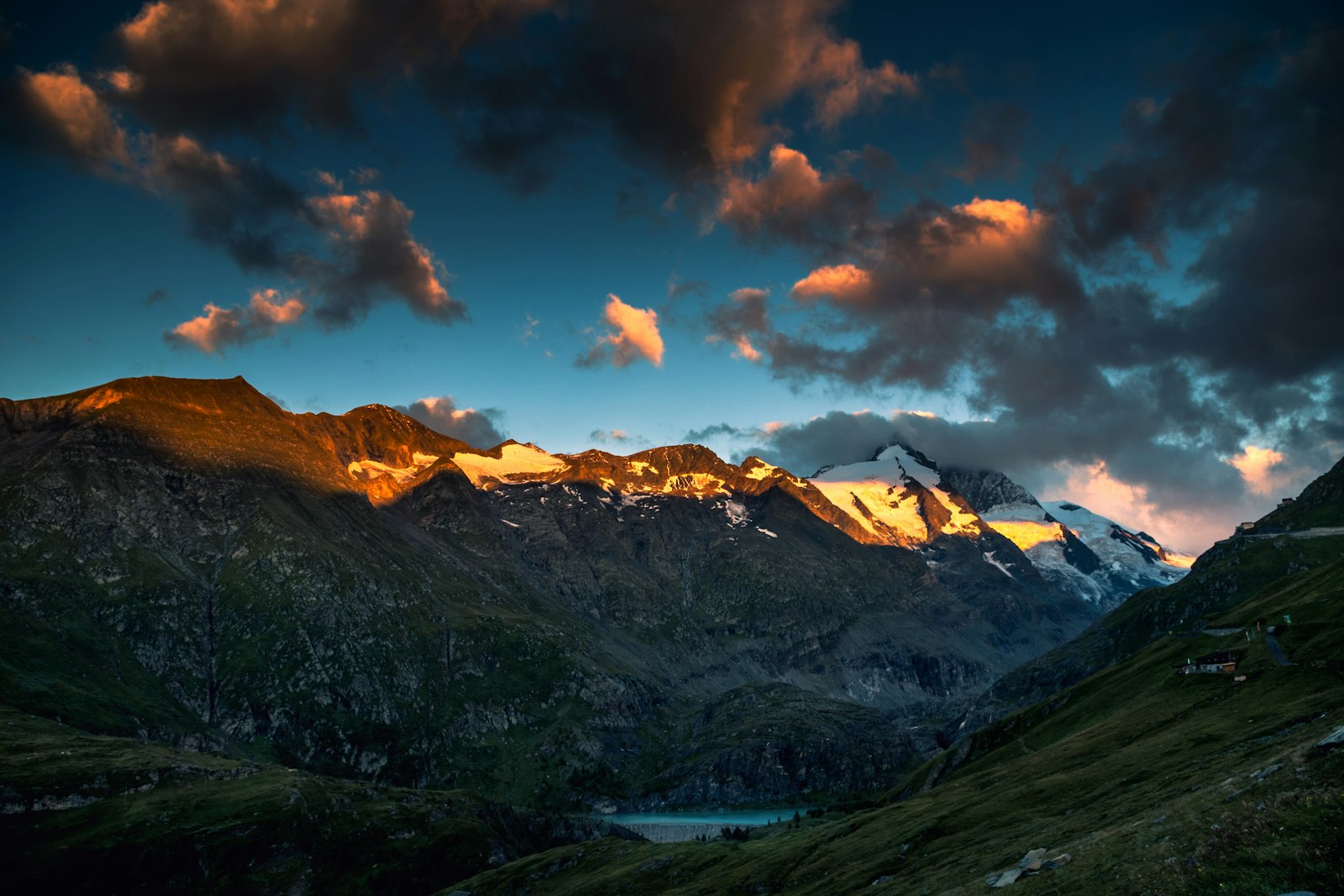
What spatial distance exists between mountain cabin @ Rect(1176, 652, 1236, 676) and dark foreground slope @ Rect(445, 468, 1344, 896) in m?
1.91

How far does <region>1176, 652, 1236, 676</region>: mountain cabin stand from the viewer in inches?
5202

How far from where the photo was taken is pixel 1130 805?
69812 mm

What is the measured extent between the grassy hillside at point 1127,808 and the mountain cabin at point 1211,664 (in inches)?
82.3

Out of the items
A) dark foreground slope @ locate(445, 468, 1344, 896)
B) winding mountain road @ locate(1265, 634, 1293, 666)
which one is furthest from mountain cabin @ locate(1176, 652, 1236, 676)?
winding mountain road @ locate(1265, 634, 1293, 666)

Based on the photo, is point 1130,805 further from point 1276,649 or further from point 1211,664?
point 1276,649

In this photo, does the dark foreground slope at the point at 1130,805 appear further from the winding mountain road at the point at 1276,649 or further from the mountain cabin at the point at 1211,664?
the mountain cabin at the point at 1211,664

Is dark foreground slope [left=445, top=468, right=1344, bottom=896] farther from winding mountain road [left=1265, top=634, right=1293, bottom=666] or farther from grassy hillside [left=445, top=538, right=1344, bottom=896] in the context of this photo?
winding mountain road [left=1265, top=634, right=1293, bottom=666]

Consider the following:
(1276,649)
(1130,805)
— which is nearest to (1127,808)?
(1130,805)

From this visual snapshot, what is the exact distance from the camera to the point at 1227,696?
116250 millimetres

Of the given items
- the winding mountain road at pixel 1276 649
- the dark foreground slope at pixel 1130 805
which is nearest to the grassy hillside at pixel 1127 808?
the dark foreground slope at pixel 1130 805

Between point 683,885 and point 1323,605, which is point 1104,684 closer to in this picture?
point 1323,605

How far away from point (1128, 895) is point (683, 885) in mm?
107603

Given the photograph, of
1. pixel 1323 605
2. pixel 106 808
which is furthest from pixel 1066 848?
pixel 106 808

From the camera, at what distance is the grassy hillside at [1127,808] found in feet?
127
